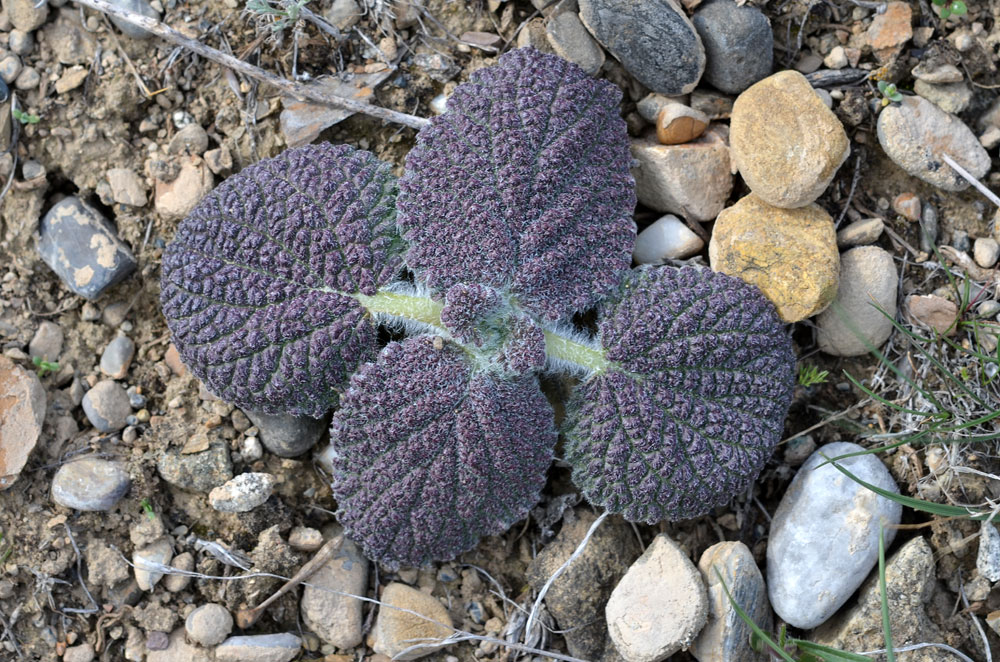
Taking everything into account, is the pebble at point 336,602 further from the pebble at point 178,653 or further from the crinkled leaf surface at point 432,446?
the pebble at point 178,653

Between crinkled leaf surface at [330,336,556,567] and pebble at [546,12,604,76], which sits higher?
pebble at [546,12,604,76]

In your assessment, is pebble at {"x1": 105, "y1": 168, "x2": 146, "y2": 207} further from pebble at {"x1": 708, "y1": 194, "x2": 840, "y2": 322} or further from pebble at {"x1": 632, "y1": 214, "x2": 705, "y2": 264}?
pebble at {"x1": 708, "y1": 194, "x2": 840, "y2": 322}

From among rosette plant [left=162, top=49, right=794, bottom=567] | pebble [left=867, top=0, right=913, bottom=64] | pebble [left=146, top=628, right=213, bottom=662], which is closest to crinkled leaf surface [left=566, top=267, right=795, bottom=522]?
rosette plant [left=162, top=49, right=794, bottom=567]

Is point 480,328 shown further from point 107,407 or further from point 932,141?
point 932,141

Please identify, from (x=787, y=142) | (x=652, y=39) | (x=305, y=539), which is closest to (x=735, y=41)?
(x=652, y=39)

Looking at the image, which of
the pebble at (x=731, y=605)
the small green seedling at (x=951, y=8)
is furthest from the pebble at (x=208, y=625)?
the small green seedling at (x=951, y=8)
